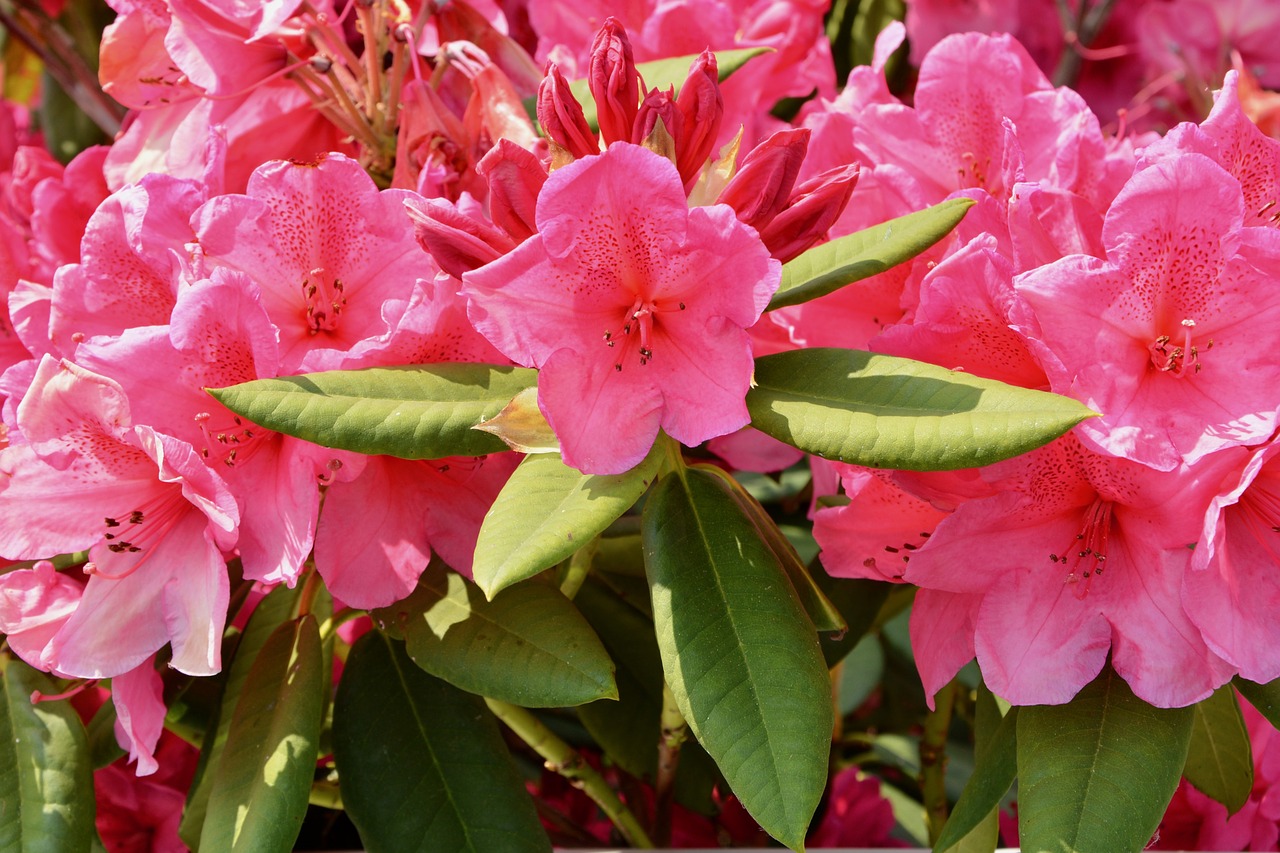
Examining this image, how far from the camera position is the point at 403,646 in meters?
0.90

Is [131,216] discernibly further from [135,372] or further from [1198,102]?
[1198,102]

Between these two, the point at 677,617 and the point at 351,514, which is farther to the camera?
the point at 351,514

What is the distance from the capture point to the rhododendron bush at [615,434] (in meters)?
0.67

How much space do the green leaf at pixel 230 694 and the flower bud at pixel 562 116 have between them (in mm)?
416

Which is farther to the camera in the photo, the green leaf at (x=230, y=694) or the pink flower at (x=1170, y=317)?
the green leaf at (x=230, y=694)

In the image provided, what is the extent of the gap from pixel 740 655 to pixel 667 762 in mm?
303

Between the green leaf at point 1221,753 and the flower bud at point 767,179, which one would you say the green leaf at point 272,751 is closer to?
the flower bud at point 767,179

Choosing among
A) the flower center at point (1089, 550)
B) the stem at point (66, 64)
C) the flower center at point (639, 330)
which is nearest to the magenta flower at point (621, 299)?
the flower center at point (639, 330)

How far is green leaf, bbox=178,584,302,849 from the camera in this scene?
0.85 meters

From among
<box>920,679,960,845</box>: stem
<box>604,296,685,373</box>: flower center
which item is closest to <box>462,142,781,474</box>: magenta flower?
<box>604,296,685,373</box>: flower center

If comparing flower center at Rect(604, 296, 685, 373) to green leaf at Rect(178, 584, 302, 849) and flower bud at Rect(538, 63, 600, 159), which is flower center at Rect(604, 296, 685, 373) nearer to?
flower bud at Rect(538, 63, 600, 159)

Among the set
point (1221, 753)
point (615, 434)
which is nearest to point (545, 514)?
point (615, 434)

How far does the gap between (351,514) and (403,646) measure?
148 mm

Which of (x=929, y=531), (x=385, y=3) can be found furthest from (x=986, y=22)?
(x=929, y=531)
